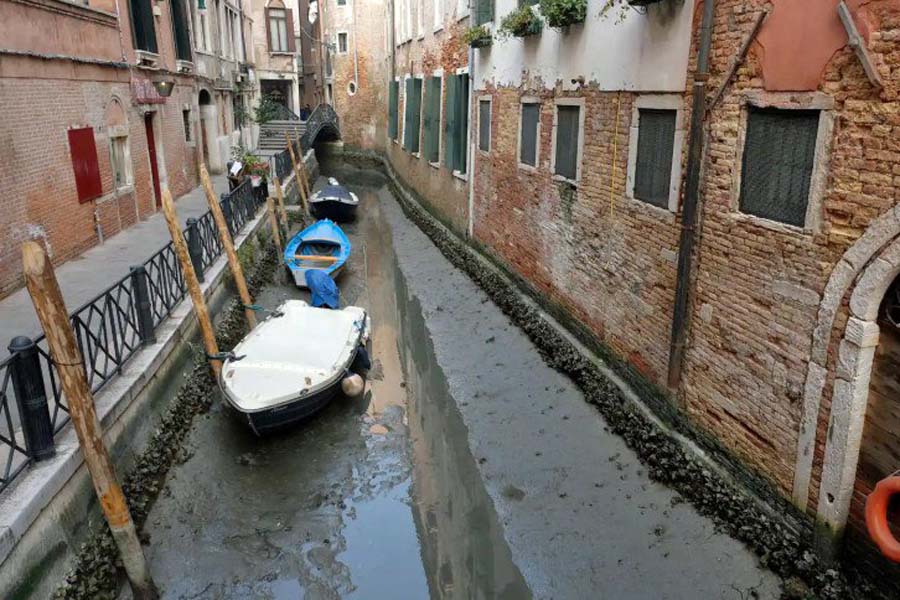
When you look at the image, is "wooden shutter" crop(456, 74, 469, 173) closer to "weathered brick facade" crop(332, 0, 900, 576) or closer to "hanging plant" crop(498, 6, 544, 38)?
"hanging plant" crop(498, 6, 544, 38)

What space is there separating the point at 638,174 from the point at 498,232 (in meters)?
4.72

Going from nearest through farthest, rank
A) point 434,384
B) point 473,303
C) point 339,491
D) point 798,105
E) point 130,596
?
point 798,105 < point 130,596 < point 339,491 < point 434,384 < point 473,303

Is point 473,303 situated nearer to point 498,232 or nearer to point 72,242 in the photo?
point 498,232

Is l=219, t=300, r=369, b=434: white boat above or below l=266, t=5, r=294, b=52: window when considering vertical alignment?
below

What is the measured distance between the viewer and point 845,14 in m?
3.81

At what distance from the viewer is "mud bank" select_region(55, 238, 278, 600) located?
4438 millimetres

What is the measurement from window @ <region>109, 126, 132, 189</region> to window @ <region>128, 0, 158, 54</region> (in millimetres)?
1983

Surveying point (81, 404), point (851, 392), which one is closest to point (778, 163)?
point (851, 392)

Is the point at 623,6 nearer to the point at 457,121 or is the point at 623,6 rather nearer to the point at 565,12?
the point at 565,12

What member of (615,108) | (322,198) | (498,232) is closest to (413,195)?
(322,198)

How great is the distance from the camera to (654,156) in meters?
6.09

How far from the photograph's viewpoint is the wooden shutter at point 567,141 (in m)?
7.79

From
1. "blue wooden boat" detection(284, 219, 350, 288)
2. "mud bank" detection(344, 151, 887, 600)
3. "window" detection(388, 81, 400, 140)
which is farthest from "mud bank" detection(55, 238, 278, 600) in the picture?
"window" detection(388, 81, 400, 140)

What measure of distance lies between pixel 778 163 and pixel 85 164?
9.57m
